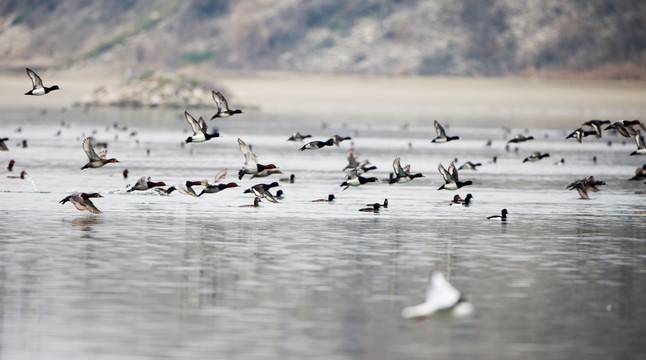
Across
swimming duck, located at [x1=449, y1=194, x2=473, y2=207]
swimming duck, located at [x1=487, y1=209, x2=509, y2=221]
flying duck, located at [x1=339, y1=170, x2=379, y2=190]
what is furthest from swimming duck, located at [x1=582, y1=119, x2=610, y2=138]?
flying duck, located at [x1=339, y1=170, x2=379, y2=190]

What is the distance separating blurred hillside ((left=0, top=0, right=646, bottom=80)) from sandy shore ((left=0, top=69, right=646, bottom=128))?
14.2 ft

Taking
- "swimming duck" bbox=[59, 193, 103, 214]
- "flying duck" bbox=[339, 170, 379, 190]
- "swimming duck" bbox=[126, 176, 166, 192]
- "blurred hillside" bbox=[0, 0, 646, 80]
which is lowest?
"swimming duck" bbox=[59, 193, 103, 214]

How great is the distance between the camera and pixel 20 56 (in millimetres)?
149000

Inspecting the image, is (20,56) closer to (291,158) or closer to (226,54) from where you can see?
(226,54)

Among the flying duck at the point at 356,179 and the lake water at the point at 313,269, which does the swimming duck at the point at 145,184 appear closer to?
the lake water at the point at 313,269

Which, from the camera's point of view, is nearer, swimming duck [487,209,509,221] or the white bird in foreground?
the white bird in foreground

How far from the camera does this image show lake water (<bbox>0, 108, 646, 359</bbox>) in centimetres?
1471

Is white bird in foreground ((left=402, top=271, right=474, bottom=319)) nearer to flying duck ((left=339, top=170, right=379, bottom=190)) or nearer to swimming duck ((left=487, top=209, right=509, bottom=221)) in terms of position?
swimming duck ((left=487, top=209, right=509, bottom=221))

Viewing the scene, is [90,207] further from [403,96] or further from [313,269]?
[403,96]

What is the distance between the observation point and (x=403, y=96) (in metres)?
115

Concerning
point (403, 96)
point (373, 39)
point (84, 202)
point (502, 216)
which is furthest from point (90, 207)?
point (373, 39)

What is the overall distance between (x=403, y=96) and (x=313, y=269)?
314 ft

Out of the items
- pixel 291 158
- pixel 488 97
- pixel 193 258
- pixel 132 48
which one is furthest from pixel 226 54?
pixel 193 258

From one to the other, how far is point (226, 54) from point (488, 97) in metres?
33.7
